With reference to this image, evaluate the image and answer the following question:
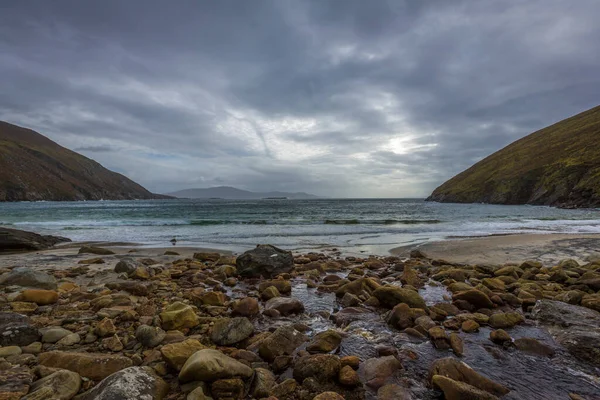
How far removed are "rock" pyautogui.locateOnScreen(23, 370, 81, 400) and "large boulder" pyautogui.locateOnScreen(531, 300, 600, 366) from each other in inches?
313

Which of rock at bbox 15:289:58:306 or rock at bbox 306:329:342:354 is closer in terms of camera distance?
rock at bbox 306:329:342:354

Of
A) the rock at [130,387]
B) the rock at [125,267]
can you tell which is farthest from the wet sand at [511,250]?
the rock at [130,387]

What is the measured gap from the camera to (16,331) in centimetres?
516

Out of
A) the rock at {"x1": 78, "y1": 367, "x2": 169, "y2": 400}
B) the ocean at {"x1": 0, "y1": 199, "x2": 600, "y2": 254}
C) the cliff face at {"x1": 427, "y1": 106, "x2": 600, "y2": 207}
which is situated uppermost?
the cliff face at {"x1": 427, "y1": 106, "x2": 600, "y2": 207}

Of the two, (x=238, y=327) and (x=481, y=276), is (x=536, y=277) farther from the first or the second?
(x=238, y=327)

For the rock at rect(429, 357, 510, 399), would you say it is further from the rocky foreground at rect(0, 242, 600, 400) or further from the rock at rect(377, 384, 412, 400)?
the rock at rect(377, 384, 412, 400)

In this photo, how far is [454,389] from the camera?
408 cm

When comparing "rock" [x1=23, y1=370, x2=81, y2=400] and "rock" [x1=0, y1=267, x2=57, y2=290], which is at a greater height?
"rock" [x1=23, y1=370, x2=81, y2=400]

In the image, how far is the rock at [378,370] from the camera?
14.8 ft

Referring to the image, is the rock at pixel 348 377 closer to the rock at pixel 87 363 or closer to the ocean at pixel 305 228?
the rock at pixel 87 363

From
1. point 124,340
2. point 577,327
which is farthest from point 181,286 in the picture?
point 577,327

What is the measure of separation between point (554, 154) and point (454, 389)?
383 ft

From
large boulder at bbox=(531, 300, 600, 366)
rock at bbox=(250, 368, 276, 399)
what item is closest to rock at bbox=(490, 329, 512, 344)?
large boulder at bbox=(531, 300, 600, 366)

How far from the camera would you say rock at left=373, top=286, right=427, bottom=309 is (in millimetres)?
7516
